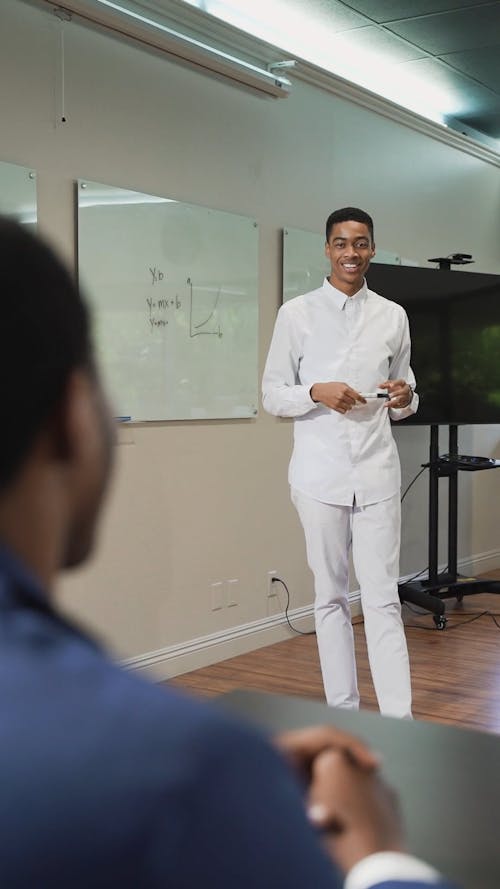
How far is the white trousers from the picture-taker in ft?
10.3

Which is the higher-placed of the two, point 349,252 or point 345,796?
point 349,252

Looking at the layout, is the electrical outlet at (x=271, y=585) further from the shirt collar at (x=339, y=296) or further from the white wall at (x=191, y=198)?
the shirt collar at (x=339, y=296)

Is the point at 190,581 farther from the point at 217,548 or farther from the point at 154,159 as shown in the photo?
the point at 154,159

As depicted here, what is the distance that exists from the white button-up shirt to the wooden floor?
956 millimetres

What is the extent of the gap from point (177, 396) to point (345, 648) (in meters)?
1.34

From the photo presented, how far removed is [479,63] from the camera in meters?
4.89

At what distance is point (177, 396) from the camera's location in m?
4.07

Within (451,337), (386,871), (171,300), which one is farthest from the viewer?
(451,337)

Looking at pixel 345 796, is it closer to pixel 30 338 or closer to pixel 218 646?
pixel 30 338

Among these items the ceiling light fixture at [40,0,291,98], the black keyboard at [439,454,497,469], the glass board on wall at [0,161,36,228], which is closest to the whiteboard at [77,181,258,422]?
the glass board on wall at [0,161,36,228]

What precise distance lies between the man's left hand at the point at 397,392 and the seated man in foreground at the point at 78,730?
268cm

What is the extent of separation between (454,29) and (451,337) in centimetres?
147

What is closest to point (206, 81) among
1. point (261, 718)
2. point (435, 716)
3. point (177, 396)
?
point (177, 396)

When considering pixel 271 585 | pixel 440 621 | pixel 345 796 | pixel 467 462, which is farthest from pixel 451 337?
pixel 345 796
